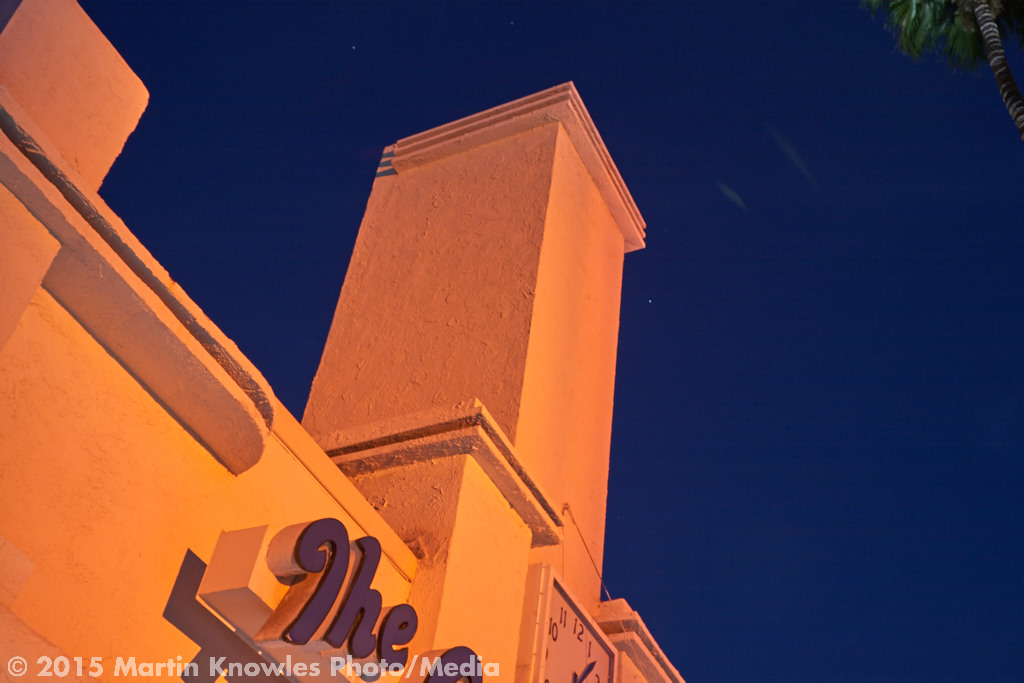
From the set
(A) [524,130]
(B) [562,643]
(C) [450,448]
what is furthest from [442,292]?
(B) [562,643]

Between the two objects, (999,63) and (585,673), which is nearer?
(585,673)

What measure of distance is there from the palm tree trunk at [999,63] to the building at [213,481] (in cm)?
678

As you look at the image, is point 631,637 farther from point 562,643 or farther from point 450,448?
point 450,448

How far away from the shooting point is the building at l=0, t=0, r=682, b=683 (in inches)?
154

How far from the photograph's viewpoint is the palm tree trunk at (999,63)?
36.6ft

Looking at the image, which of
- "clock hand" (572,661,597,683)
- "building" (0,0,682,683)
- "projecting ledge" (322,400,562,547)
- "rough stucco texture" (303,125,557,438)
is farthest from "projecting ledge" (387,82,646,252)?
"clock hand" (572,661,597,683)

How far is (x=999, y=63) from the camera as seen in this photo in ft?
38.2

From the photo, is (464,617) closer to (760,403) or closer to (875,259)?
(760,403)

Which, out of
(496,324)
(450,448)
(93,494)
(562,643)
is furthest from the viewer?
(496,324)

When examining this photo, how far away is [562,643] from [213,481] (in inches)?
120

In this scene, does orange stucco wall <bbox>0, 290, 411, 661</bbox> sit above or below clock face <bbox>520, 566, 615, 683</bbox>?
below

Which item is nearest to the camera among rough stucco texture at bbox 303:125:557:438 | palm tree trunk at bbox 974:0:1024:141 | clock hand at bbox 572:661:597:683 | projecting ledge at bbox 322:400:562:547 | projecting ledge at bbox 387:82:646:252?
projecting ledge at bbox 322:400:562:547

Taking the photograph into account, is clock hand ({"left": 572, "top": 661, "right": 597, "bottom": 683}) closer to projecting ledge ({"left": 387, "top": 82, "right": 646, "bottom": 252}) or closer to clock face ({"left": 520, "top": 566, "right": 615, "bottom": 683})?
clock face ({"left": 520, "top": 566, "right": 615, "bottom": 683})

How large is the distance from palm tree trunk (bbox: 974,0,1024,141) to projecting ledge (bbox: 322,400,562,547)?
25.2ft
